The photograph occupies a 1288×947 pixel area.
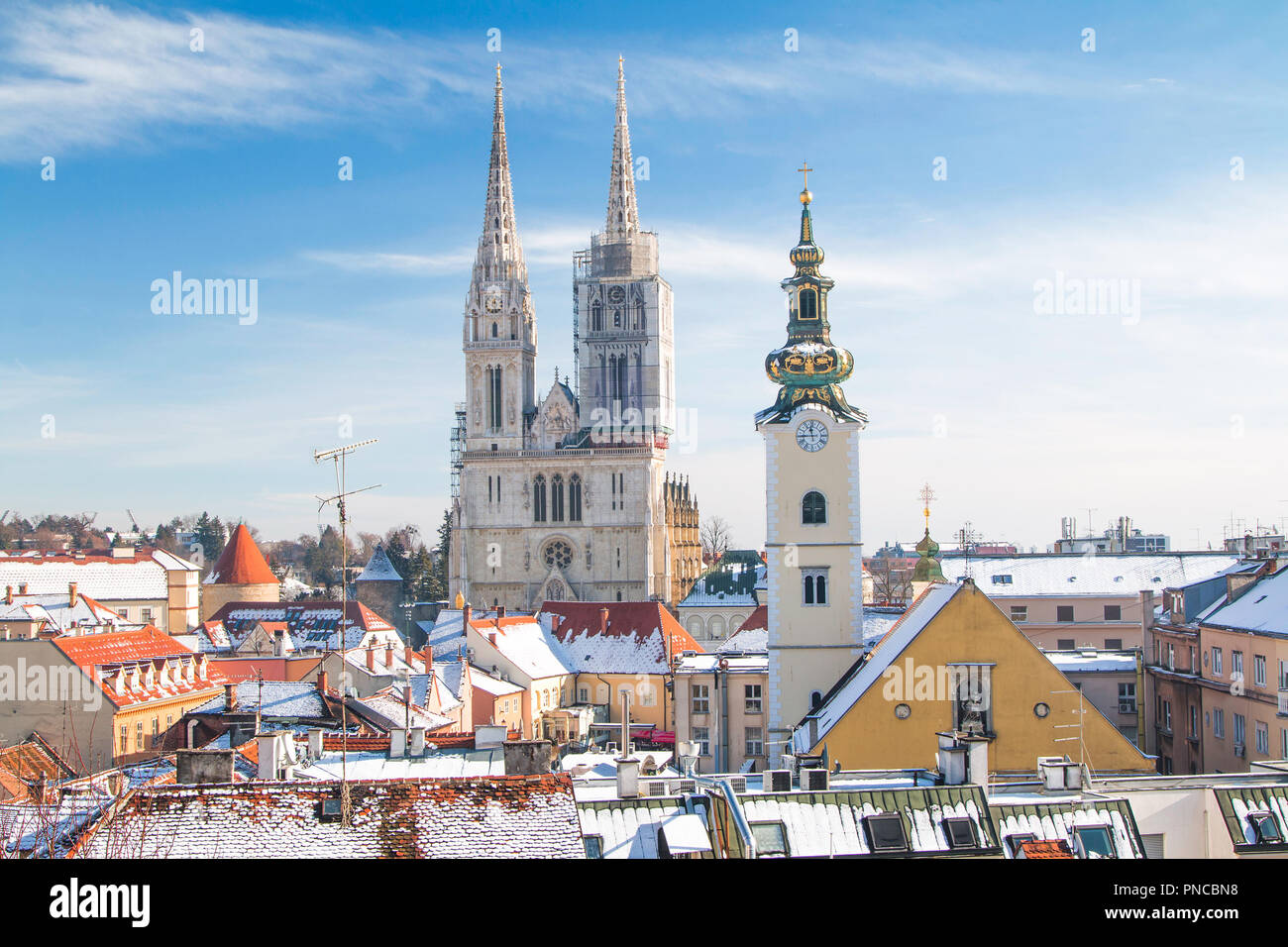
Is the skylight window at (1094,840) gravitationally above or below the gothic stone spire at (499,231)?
below

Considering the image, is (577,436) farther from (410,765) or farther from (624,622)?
(410,765)

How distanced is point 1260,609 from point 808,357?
39.4 feet

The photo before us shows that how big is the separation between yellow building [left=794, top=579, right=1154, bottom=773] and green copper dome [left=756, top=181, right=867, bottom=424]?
969 centimetres

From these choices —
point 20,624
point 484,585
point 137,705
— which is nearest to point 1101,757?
point 137,705

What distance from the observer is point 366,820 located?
1480cm

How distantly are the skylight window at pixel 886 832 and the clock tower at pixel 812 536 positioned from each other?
17.0 metres

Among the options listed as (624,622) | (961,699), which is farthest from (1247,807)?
(624,622)

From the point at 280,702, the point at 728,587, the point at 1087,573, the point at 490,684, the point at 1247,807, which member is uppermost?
the point at 1087,573

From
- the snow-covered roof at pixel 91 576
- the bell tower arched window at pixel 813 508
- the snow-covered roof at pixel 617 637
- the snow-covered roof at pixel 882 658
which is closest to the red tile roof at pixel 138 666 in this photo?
the bell tower arched window at pixel 813 508

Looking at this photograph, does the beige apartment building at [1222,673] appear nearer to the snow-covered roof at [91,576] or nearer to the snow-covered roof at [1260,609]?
the snow-covered roof at [1260,609]

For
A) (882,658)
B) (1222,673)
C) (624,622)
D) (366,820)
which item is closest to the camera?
(366,820)

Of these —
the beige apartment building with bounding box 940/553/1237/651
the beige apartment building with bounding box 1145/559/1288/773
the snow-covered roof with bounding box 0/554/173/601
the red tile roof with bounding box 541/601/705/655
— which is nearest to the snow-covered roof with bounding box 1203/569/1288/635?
the beige apartment building with bounding box 1145/559/1288/773

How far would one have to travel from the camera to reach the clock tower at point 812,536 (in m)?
33.0

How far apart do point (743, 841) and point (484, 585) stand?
7782 centimetres
